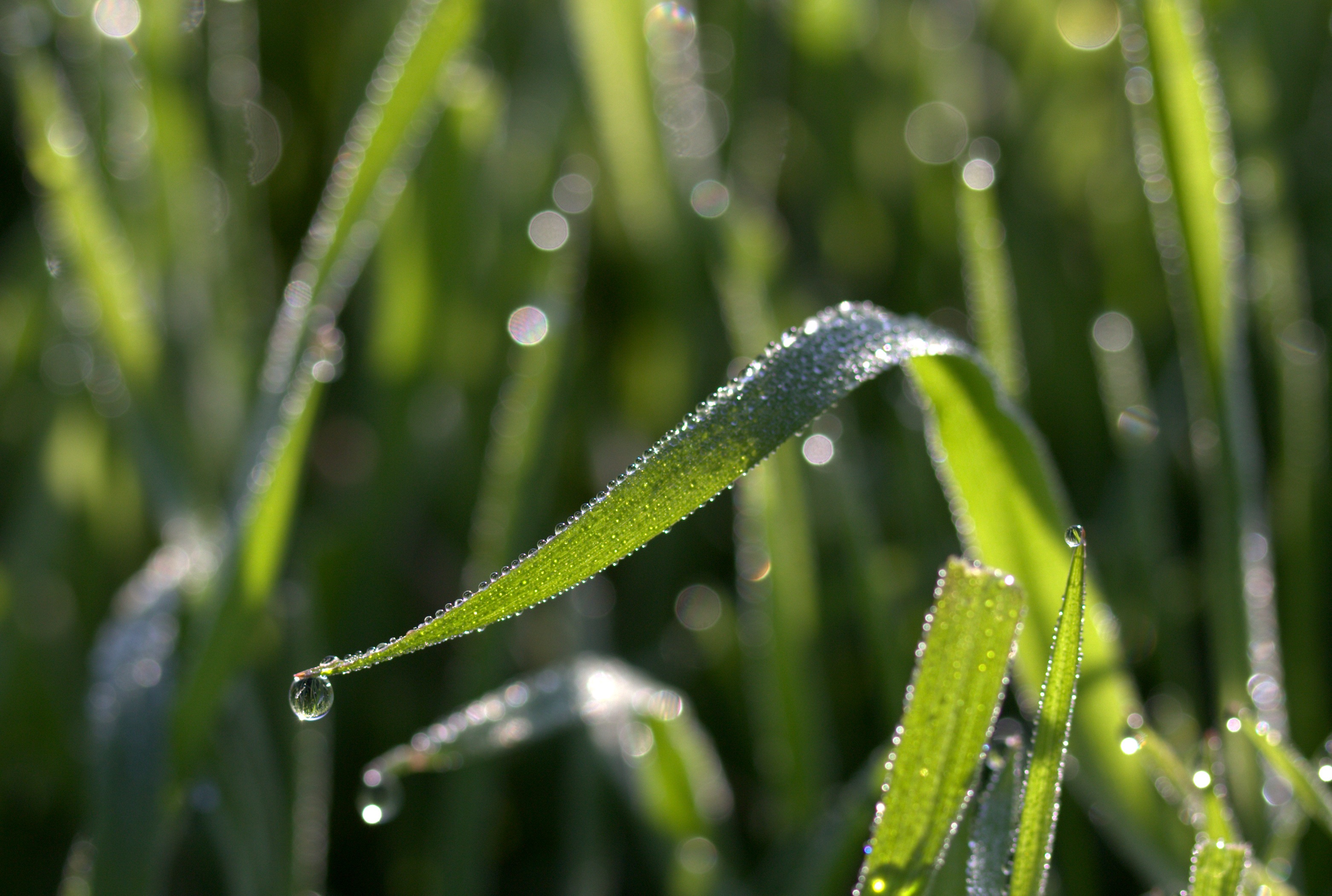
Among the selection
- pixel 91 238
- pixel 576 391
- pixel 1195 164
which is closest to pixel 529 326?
pixel 576 391

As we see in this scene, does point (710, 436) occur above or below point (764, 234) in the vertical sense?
below

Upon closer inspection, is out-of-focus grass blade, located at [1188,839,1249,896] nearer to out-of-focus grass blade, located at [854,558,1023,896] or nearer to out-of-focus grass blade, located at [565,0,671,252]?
out-of-focus grass blade, located at [854,558,1023,896]

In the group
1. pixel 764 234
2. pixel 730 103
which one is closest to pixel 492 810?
pixel 764 234

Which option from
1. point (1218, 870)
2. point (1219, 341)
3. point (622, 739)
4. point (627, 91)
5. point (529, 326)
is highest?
point (627, 91)

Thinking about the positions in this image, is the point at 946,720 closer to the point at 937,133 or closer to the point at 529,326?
the point at 529,326

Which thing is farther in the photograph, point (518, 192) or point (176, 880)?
point (518, 192)

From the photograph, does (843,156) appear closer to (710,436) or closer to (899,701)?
(899,701)
